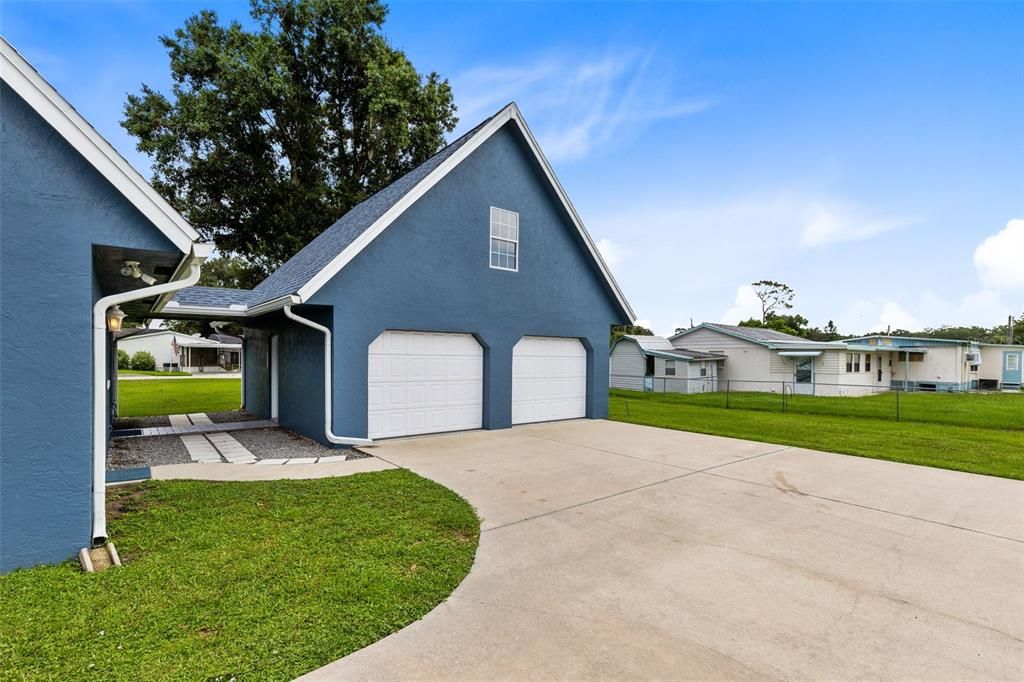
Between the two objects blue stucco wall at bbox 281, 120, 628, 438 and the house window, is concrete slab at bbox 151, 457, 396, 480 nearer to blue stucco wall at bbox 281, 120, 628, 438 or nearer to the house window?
blue stucco wall at bbox 281, 120, 628, 438

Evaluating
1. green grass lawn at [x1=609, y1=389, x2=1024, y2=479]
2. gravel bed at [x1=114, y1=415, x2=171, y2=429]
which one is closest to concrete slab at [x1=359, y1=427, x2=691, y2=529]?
green grass lawn at [x1=609, y1=389, x2=1024, y2=479]

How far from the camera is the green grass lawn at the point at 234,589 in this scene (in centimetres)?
272

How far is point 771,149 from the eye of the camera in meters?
15.4

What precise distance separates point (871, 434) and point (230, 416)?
56.1 feet

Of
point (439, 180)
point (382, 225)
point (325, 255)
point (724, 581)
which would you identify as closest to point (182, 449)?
point (325, 255)

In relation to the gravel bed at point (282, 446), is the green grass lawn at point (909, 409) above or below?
below

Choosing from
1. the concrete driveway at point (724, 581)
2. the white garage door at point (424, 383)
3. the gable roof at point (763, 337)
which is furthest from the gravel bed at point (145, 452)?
the gable roof at point (763, 337)

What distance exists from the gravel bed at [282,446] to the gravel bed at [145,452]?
1.10m

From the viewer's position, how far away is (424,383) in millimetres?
10242

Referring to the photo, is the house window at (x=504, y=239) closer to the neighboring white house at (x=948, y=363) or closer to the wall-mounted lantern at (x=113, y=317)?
the wall-mounted lantern at (x=113, y=317)

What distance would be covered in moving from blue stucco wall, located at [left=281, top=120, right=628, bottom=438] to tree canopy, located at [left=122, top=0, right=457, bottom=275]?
11.6 metres

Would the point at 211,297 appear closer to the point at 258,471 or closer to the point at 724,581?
the point at 258,471

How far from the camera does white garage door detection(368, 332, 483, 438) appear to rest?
Answer: 9.58m

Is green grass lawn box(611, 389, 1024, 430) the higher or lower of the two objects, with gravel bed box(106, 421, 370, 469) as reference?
lower
